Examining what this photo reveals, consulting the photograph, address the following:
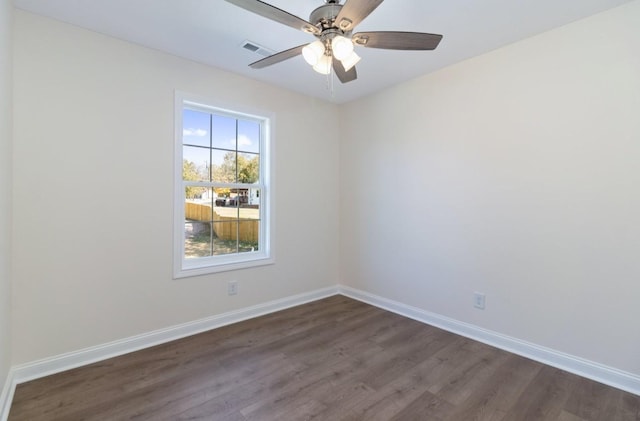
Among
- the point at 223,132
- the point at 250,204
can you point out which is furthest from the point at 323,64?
the point at 250,204

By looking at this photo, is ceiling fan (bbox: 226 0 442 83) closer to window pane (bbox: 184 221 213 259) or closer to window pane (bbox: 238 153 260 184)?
window pane (bbox: 238 153 260 184)

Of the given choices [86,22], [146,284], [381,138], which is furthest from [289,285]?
[86,22]

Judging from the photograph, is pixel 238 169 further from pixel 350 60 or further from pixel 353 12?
pixel 353 12

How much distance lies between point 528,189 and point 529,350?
50.6 inches

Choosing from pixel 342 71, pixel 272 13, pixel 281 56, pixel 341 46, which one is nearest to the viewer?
pixel 272 13

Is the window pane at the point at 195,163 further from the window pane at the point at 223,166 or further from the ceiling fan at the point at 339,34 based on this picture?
the ceiling fan at the point at 339,34

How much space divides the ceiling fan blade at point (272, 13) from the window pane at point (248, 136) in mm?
1758

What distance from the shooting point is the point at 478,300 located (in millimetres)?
2658

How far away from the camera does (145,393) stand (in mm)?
1896

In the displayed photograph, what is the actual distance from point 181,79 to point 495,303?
3.43m

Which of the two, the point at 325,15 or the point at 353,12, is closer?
the point at 353,12

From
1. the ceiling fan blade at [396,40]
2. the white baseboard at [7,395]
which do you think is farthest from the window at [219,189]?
the ceiling fan blade at [396,40]

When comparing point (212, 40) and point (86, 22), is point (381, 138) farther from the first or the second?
point (86, 22)

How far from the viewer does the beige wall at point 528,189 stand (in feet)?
6.51
